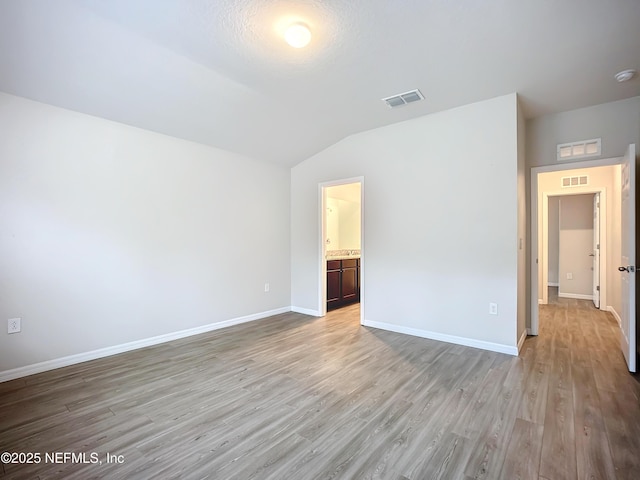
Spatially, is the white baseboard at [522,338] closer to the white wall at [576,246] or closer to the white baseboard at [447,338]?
the white baseboard at [447,338]

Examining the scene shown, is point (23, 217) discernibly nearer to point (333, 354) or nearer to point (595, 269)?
point (333, 354)

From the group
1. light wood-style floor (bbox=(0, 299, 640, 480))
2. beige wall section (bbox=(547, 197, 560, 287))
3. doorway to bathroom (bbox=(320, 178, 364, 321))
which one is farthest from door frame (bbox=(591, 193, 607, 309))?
doorway to bathroom (bbox=(320, 178, 364, 321))

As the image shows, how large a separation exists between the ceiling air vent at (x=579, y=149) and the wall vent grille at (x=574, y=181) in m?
2.27

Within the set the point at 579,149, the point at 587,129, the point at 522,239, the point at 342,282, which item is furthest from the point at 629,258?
the point at 342,282

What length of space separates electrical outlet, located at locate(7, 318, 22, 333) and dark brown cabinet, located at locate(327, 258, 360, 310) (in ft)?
12.4

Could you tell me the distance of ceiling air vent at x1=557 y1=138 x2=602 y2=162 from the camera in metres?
3.46

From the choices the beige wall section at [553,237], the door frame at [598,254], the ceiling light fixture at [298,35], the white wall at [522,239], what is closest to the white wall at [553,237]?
the beige wall section at [553,237]

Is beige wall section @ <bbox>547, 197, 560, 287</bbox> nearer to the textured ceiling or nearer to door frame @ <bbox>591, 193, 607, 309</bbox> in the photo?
door frame @ <bbox>591, 193, 607, 309</bbox>

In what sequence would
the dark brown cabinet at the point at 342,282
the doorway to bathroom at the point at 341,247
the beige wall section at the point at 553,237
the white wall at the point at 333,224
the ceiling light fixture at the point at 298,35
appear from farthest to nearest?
the beige wall section at the point at 553,237
the white wall at the point at 333,224
the dark brown cabinet at the point at 342,282
the doorway to bathroom at the point at 341,247
the ceiling light fixture at the point at 298,35

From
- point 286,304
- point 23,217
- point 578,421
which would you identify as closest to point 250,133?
point 23,217

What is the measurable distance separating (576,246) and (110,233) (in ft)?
26.9

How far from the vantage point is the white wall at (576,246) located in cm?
622

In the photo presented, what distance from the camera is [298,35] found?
2223 mm

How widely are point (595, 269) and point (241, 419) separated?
21.9 feet
